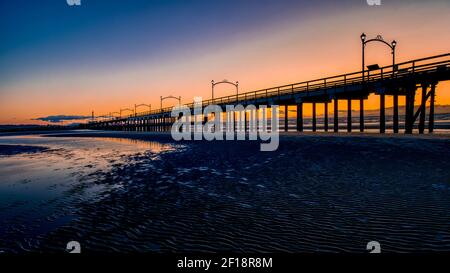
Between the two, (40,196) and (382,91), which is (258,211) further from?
(382,91)

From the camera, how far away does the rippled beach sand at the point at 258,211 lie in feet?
13.8

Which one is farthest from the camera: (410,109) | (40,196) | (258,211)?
(410,109)

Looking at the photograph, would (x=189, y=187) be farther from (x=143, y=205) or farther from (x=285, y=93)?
(x=285, y=93)

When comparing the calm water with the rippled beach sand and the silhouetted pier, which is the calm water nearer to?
the rippled beach sand

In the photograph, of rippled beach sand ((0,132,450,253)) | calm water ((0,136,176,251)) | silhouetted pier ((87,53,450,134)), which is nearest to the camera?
rippled beach sand ((0,132,450,253))

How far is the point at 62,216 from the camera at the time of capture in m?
5.68

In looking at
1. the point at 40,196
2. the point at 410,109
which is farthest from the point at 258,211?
the point at 410,109

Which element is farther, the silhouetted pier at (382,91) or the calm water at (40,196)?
the silhouetted pier at (382,91)

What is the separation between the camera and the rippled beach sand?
421 cm

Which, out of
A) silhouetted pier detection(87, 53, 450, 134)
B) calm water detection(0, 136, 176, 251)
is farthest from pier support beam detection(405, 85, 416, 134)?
calm water detection(0, 136, 176, 251)

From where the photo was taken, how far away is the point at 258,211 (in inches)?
224

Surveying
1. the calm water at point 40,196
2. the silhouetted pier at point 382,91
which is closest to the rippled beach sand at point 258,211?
the calm water at point 40,196

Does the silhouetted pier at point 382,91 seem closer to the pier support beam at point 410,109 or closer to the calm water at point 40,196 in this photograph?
the pier support beam at point 410,109
